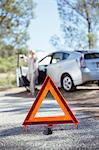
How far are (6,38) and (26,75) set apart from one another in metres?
10.4

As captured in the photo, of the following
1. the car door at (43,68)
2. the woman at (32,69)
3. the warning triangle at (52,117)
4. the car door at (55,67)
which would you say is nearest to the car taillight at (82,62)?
the car door at (55,67)

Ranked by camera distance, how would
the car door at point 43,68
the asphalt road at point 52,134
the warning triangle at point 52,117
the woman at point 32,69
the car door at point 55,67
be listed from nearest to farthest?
the asphalt road at point 52,134 → the warning triangle at point 52,117 → the woman at point 32,69 → the car door at point 55,67 → the car door at point 43,68

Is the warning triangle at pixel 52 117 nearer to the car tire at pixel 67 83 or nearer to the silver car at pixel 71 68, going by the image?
the silver car at pixel 71 68

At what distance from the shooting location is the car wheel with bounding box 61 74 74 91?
674 inches

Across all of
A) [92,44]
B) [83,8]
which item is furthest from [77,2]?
[92,44]

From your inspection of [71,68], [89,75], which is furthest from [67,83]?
[89,75]

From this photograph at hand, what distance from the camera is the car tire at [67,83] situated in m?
17.1

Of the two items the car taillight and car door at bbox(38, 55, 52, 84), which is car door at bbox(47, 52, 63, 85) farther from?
the car taillight

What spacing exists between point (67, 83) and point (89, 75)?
3.88 feet

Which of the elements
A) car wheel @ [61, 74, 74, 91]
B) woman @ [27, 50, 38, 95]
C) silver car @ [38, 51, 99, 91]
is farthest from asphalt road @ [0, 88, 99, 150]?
woman @ [27, 50, 38, 95]

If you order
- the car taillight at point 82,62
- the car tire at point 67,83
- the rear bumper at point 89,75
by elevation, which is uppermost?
the car taillight at point 82,62

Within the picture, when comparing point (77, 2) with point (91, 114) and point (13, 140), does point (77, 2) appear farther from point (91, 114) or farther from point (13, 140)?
point (13, 140)

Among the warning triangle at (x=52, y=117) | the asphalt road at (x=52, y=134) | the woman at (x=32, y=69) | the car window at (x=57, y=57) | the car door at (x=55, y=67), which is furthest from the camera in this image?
the car window at (x=57, y=57)

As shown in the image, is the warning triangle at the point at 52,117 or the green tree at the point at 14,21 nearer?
the warning triangle at the point at 52,117
